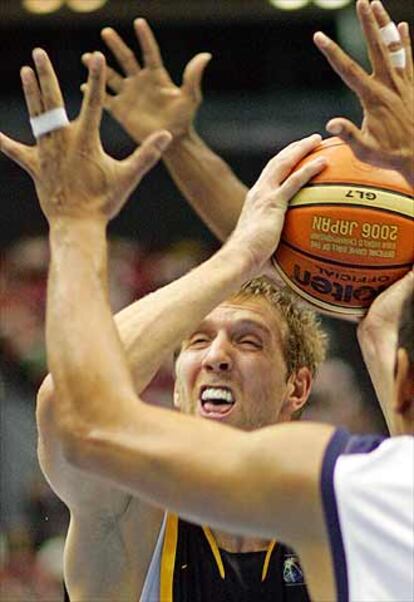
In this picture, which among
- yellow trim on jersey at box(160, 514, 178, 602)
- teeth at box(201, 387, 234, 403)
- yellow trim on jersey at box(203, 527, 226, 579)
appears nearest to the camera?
yellow trim on jersey at box(160, 514, 178, 602)

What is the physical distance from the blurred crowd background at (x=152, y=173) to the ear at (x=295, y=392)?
11.7ft

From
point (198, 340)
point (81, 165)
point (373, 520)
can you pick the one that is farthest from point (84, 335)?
point (198, 340)

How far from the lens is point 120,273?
9414mm

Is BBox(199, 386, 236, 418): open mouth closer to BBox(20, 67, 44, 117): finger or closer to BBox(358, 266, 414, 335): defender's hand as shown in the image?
BBox(358, 266, 414, 335): defender's hand

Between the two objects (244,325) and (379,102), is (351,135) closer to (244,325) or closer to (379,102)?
(379,102)

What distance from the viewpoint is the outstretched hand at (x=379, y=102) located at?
123 inches

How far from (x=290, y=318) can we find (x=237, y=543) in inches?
26.6

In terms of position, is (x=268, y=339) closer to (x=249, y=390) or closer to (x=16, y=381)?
(x=249, y=390)

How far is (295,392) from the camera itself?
171 inches

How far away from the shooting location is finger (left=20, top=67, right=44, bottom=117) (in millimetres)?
2871

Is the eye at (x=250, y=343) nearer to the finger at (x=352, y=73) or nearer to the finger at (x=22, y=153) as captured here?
the finger at (x=352, y=73)

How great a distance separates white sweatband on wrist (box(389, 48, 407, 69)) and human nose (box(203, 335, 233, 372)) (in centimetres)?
115

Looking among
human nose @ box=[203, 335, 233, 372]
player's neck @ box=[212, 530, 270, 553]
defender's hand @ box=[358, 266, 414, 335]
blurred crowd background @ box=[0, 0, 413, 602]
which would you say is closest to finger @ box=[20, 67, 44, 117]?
defender's hand @ box=[358, 266, 414, 335]

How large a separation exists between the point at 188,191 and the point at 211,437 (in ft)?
6.38
